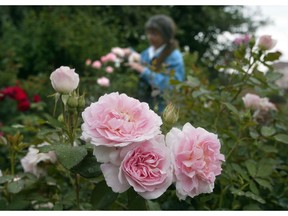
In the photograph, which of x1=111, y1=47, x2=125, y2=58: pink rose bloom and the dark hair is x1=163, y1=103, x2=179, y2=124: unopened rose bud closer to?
the dark hair

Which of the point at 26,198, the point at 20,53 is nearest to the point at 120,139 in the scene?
the point at 26,198

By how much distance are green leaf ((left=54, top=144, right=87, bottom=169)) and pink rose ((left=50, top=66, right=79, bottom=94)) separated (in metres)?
0.12

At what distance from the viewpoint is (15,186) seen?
1114 mm

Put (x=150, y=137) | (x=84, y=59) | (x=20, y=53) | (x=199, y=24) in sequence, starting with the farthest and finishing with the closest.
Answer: (x=199, y=24) < (x=20, y=53) < (x=84, y=59) < (x=150, y=137)

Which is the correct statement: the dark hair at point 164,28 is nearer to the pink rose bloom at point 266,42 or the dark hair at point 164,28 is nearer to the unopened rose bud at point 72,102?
the pink rose bloom at point 266,42

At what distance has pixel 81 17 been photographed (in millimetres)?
6812

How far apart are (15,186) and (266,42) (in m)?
0.71

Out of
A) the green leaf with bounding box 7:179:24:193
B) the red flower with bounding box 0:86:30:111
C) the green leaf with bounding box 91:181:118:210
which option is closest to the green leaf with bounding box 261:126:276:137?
the green leaf with bounding box 91:181:118:210

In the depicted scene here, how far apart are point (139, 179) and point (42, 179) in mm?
486

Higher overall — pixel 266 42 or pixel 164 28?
pixel 266 42

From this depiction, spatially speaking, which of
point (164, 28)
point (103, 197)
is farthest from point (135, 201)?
point (164, 28)

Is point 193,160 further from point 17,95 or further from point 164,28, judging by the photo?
point 164,28

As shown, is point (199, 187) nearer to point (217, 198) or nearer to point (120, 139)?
point (120, 139)

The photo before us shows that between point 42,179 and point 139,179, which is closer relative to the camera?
point 139,179
